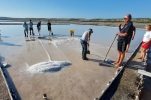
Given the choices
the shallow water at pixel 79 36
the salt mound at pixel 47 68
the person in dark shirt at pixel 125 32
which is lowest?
the shallow water at pixel 79 36

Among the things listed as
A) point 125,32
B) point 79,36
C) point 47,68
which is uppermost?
point 125,32

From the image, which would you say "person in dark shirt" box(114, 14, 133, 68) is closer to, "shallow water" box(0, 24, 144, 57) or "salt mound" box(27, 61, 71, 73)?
"salt mound" box(27, 61, 71, 73)

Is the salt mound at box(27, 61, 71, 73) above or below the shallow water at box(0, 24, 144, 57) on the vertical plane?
above

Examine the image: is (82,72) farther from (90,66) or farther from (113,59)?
(113,59)

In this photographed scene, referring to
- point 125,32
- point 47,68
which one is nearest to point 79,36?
point 125,32

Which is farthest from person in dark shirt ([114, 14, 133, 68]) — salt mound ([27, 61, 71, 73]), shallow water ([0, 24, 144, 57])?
shallow water ([0, 24, 144, 57])

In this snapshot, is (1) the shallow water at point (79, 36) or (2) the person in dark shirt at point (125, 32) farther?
(1) the shallow water at point (79, 36)

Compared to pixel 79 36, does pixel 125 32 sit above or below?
above

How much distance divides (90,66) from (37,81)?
112 inches

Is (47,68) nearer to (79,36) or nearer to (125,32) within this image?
(125,32)

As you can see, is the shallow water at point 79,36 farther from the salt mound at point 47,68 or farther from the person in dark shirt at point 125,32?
the salt mound at point 47,68

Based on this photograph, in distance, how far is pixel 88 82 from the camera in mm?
7645

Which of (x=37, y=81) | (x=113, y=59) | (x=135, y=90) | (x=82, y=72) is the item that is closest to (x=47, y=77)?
(x=37, y=81)

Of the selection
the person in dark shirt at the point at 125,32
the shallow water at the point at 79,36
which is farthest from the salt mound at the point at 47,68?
the shallow water at the point at 79,36
